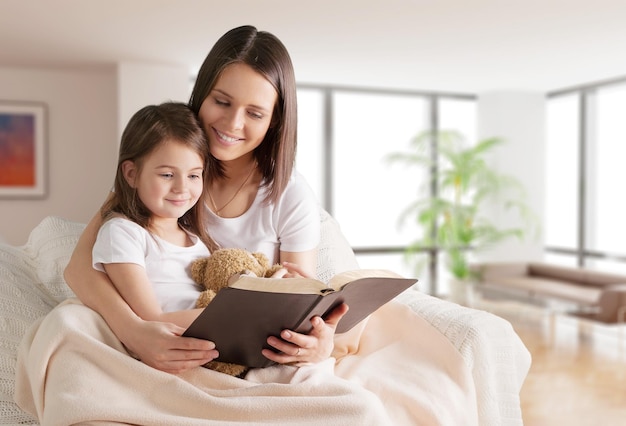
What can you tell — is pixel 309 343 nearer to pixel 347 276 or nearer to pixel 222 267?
pixel 347 276

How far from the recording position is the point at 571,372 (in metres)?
4.52

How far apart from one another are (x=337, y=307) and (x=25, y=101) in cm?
603

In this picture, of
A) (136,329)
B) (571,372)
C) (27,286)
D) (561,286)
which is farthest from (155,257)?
(561,286)

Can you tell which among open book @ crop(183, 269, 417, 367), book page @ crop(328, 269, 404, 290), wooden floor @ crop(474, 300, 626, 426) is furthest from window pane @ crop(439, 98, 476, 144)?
open book @ crop(183, 269, 417, 367)

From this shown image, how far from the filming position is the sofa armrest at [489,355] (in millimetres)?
1633

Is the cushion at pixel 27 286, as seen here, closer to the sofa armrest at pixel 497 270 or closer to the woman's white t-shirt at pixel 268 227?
the woman's white t-shirt at pixel 268 227

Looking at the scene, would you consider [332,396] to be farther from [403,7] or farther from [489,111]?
[489,111]

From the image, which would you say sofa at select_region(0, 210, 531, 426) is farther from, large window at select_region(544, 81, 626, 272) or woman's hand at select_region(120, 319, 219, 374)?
large window at select_region(544, 81, 626, 272)

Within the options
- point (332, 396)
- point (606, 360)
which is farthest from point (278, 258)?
point (606, 360)

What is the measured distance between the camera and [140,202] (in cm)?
163

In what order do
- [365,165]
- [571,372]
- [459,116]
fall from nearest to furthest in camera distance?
[571,372], [365,165], [459,116]

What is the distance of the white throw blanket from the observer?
4.25ft

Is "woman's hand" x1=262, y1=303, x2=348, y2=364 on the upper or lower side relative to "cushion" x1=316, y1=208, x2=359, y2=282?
lower

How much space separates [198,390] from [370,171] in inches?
247
